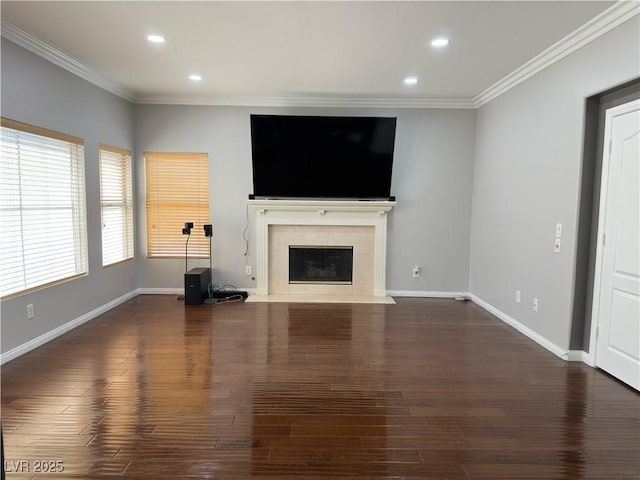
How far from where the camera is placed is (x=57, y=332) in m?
4.01

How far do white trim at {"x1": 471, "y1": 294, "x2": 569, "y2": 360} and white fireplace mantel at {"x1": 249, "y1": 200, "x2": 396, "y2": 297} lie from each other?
1.40m

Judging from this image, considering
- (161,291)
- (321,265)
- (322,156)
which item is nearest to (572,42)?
(322,156)

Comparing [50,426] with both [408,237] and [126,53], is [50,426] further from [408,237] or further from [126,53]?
[408,237]

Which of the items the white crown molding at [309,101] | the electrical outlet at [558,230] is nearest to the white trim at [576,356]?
the electrical outlet at [558,230]

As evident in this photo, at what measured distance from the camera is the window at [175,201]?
19.0 feet

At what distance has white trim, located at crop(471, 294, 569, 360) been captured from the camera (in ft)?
12.0

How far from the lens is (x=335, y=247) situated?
5.93 m

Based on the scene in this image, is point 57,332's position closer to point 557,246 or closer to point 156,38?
point 156,38

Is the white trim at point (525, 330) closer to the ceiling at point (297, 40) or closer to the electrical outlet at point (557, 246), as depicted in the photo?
the electrical outlet at point (557, 246)

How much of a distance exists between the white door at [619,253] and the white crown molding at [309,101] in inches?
104

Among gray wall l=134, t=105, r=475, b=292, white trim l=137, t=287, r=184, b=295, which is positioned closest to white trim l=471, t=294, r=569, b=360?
gray wall l=134, t=105, r=475, b=292

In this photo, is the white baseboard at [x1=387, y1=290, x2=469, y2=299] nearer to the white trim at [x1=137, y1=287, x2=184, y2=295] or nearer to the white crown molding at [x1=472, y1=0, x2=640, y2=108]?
the white crown molding at [x1=472, y1=0, x2=640, y2=108]

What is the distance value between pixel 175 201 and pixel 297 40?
3231mm

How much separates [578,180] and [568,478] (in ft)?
7.95
